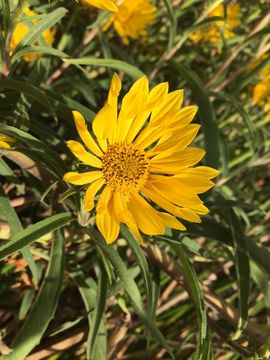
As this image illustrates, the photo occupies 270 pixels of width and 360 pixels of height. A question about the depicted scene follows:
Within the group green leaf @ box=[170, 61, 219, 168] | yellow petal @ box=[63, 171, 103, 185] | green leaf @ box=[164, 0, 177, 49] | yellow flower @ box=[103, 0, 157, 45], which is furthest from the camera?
yellow flower @ box=[103, 0, 157, 45]

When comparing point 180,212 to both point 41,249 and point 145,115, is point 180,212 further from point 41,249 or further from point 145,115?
point 41,249

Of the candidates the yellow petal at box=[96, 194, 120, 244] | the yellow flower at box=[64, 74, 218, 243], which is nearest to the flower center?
the yellow flower at box=[64, 74, 218, 243]

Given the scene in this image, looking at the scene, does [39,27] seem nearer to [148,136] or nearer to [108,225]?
[148,136]

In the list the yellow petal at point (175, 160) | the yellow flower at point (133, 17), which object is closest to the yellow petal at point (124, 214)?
the yellow petal at point (175, 160)

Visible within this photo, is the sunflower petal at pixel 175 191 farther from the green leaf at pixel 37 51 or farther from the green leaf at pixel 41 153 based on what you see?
the green leaf at pixel 37 51

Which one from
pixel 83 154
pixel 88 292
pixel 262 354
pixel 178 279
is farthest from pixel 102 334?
pixel 83 154

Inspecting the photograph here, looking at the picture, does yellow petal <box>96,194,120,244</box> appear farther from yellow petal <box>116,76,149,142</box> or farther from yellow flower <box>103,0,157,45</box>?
yellow flower <box>103,0,157,45</box>

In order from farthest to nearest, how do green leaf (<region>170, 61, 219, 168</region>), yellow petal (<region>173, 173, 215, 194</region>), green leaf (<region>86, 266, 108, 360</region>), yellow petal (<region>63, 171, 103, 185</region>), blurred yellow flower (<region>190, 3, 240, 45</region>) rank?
1. blurred yellow flower (<region>190, 3, 240, 45</region>)
2. green leaf (<region>170, 61, 219, 168</region>)
3. green leaf (<region>86, 266, 108, 360</region>)
4. yellow petal (<region>173, 173, 215, 194</region>)
5. yellow petal (<region>63, 171, 103, 185</region>)
